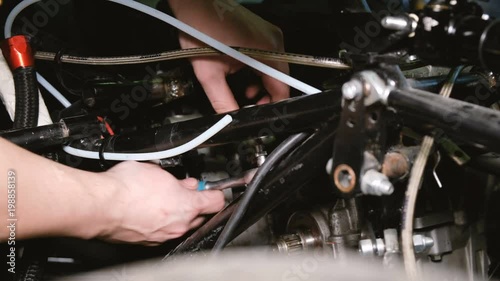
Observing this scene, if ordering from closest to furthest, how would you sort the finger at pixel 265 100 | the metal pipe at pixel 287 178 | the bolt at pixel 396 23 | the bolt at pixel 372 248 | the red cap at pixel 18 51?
1. the bolt at pixel 396 23
2. the metal pipe at pixel 287 178
3. the bolt at pixel 372 248
4. the red cap at pixel 18 51
5. the finger at pixel 265 100

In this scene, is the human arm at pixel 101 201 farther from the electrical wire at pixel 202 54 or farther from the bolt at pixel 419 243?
the bolt at pixel 419 243

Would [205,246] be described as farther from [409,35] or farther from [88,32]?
[88,32]

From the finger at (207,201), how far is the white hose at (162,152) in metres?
0.09

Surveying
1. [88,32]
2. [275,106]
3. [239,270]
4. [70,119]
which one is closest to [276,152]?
[275,106]

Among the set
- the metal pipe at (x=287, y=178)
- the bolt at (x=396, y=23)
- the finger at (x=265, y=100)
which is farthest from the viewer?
the finger at (x=265, y=100)

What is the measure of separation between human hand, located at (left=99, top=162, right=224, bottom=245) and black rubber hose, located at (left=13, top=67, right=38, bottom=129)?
0.23 m

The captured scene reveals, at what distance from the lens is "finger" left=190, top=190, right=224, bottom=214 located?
2.33ft

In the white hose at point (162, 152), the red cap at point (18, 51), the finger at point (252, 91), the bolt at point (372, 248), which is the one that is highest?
the red cap at point (18, 51)

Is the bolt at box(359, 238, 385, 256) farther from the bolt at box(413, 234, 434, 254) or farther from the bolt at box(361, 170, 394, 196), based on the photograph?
the bolt at box(361, 170, 394, 196)

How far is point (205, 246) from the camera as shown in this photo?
2.27ft

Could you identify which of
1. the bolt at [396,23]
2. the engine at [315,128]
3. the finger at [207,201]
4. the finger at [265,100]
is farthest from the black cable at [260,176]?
the finger at [265,100]

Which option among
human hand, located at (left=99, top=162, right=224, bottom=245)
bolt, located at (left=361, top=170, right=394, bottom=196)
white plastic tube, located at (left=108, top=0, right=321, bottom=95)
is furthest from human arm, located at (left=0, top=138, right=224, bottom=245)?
bolt, located at (left=361, top=170, right=394, bottom=196)

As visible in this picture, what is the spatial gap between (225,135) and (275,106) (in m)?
0.09

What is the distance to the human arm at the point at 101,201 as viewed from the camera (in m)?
0.52
